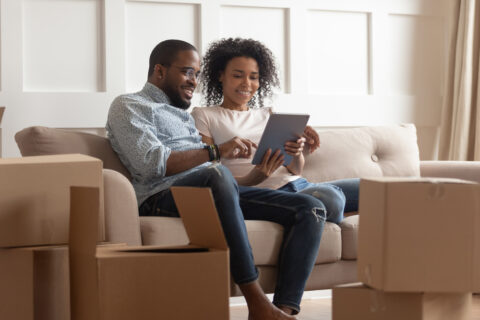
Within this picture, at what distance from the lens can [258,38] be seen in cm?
338

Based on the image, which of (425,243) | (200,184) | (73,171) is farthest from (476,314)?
(73,171)

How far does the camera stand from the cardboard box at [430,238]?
149 centimetres

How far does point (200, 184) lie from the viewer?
88.2 inches

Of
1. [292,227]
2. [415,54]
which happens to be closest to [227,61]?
[292,227]

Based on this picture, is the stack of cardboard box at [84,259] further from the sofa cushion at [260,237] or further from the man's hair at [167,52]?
the man's hair at [167,52]

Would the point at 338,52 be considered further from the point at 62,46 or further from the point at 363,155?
the point at 62,46

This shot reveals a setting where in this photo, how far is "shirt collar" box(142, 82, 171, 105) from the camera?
2.60 metres

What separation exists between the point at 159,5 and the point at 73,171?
1.59 meters

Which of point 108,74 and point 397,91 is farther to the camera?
point 397,91

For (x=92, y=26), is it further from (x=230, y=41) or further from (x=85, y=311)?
(x=85, y=311)

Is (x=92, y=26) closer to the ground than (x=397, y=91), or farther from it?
farther from it

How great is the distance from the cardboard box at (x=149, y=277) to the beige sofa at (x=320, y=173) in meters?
0.49

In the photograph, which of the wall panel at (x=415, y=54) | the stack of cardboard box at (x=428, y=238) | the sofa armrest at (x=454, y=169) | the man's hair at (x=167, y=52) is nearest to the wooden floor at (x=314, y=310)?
the sofa armrest at (x=454, y=169)

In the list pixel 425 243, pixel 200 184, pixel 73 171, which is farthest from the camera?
pixel 200 184
